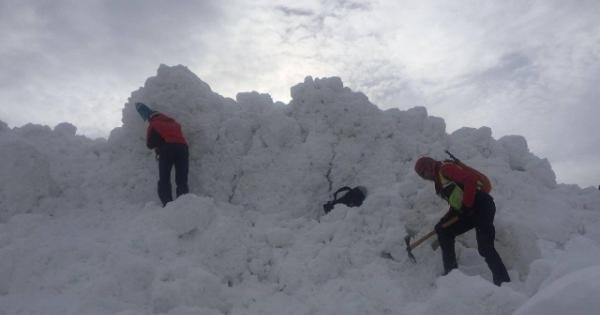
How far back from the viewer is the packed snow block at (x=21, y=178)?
20.6 ft

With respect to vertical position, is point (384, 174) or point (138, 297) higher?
point (384, 174)

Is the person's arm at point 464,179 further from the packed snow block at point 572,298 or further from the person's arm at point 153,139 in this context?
the person's arm at point 153,139

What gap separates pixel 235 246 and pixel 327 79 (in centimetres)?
333

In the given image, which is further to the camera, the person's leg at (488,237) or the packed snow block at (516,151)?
the packed snow block at (516,151)

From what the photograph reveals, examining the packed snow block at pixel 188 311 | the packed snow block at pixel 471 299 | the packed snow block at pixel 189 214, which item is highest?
the packed snow block at pixel 189 214

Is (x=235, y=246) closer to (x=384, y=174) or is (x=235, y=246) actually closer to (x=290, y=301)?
(x=290, y=301)

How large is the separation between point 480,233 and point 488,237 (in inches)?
3.6

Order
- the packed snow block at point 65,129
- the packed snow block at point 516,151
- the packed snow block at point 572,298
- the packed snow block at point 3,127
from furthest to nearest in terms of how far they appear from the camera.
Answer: the packed snow block at point 516,151
the packed snow block at point 65,129
the packed snow block at point 3,127
the packed snow block at point 572,298

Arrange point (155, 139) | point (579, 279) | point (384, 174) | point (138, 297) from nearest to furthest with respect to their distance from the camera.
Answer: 1. point (579, 279)
2. point (138, 297)
3. point (155, 139)
4. point (384, 174)

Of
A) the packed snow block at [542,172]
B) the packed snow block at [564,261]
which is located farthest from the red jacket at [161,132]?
the packed snow block at [542,172]

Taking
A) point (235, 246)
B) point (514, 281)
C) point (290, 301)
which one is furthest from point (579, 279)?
point (235, 246)

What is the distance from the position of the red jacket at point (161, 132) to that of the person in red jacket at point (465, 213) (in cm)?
342

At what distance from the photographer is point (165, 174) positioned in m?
6.79

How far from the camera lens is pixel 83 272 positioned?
5.16m
